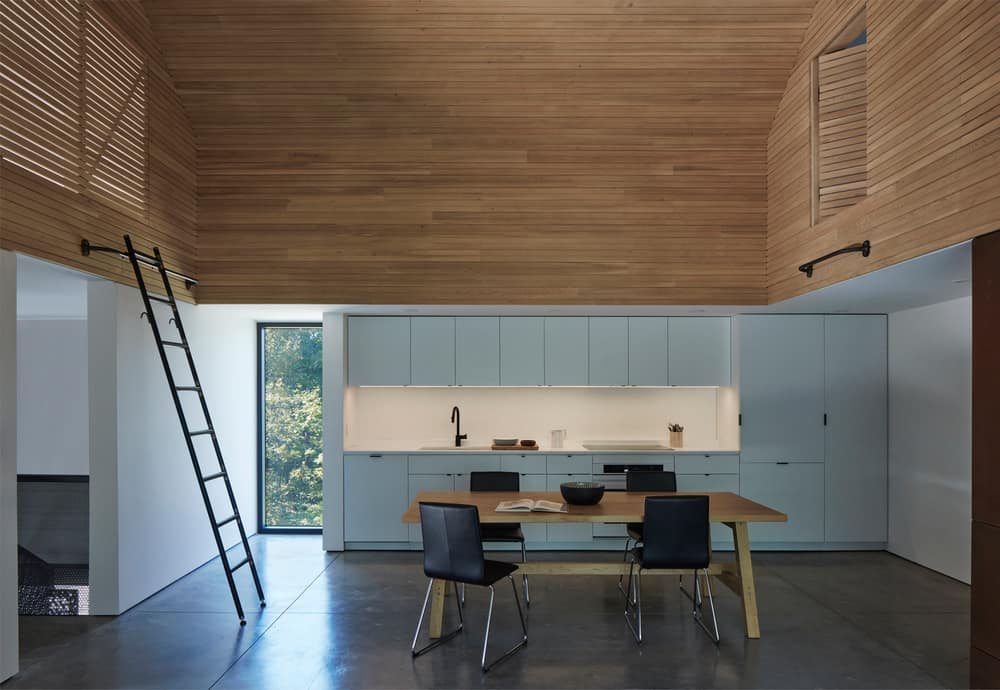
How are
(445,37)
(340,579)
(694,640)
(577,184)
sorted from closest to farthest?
1. (694,640)
2. (445,37)
3. (340,579)
4. (577,184)

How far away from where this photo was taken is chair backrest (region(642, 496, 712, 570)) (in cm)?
431

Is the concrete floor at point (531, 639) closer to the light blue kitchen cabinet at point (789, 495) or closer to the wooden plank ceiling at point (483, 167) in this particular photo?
the light blue kitchen cabinet at point (789, 495)

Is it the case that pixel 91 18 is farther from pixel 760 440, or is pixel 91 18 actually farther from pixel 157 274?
pixel 760 440

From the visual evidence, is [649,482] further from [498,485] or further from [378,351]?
[378,351]

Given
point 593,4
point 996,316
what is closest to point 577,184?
point 593,4

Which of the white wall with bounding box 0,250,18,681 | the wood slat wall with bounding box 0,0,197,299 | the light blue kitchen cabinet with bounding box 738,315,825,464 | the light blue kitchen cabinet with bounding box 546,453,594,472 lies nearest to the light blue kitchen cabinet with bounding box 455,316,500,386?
the light blue kitchen cabinet with bounding box 546,453,594,472

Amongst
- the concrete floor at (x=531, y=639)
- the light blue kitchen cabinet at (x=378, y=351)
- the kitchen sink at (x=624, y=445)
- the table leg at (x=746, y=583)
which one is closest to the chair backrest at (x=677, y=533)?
the table leg at (x=746, y=583)

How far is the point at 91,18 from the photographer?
15.3 ft

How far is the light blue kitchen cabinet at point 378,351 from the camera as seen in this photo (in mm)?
7047

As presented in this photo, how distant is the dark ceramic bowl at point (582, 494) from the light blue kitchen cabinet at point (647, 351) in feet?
8.36

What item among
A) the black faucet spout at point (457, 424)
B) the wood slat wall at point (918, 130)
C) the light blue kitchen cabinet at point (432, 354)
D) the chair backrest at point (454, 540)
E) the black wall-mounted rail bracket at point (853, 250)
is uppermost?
the wood slat wall at point (918, 130)

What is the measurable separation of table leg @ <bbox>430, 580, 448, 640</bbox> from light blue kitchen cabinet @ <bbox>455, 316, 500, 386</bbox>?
2.87m

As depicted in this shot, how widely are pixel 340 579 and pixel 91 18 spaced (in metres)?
4.83

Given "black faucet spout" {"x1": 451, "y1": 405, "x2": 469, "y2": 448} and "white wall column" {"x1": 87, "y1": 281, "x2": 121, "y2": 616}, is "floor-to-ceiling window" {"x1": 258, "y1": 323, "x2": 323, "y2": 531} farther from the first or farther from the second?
"white wall column" {"x1": 87, "y1": 281, "x2": 121, "y2": 616}
